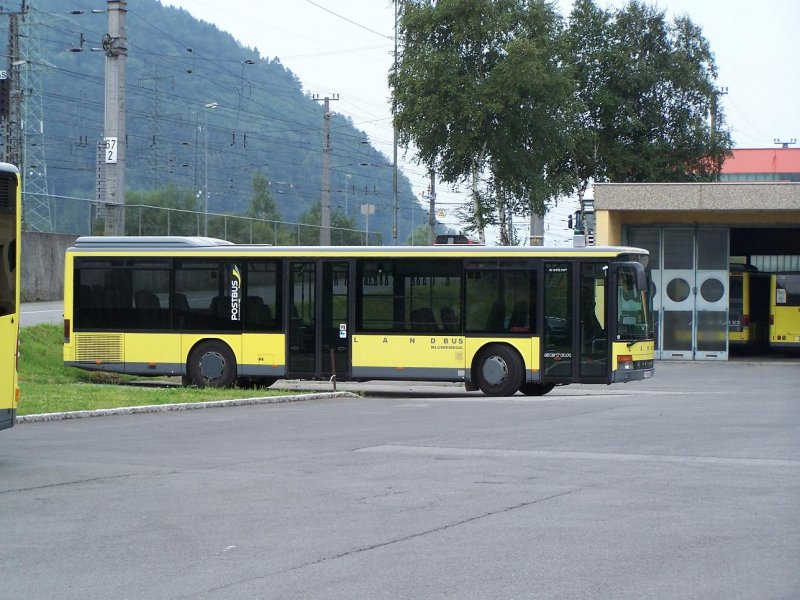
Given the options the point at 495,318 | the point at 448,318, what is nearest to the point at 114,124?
the point at 448,318

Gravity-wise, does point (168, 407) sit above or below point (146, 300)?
below

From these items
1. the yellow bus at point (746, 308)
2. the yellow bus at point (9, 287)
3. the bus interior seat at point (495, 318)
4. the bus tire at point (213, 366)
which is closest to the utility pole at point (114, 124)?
the bus tire at point (213, 366)

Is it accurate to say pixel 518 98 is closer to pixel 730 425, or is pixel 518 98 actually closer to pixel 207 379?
pixel 207 379

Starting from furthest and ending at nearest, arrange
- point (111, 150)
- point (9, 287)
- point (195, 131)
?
point (195, 131), point (111, 150), point (9, 287)

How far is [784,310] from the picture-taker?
44.3 meters

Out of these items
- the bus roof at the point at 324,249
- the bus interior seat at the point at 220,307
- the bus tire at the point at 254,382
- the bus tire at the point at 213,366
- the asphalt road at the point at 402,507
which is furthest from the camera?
the bus tire at the point at 254,382

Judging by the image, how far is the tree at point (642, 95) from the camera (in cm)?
6341

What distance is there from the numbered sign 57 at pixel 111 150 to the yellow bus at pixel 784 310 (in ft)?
83.9

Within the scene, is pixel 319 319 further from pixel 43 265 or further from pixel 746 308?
pixel 746 308

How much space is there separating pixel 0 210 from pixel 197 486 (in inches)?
137

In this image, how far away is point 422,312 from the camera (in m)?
23.4

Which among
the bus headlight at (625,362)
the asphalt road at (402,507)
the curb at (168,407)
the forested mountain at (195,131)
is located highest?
the forested mountain at (195,131)

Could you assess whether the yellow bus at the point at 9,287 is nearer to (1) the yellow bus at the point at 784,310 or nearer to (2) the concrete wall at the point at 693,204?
(2) the concrete wall at the point at 693,204

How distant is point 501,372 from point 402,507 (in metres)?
13.5
